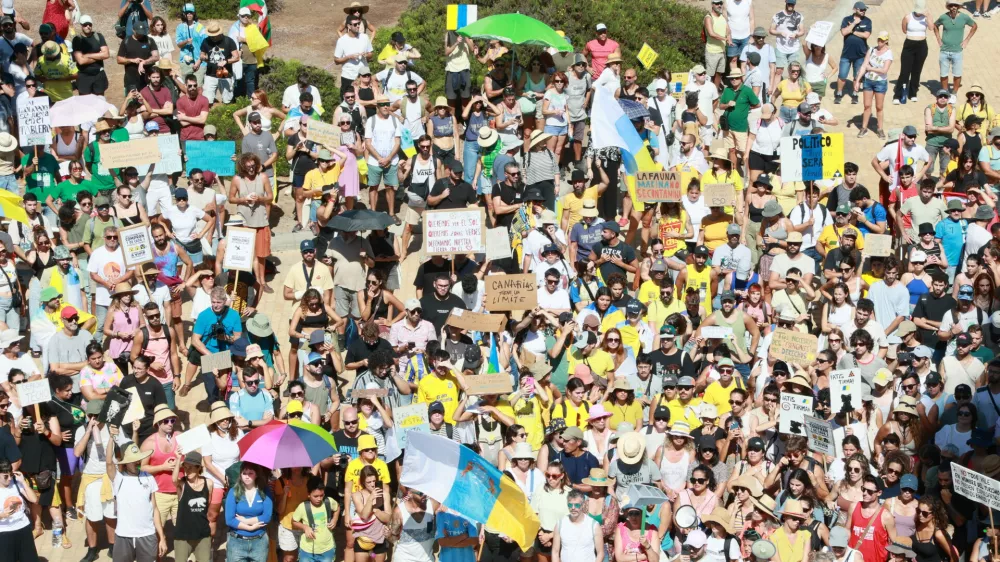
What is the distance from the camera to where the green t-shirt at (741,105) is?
73.9 ft

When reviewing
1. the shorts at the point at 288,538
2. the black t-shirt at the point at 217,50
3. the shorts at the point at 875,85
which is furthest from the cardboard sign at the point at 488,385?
the shorts at the point at 875,85

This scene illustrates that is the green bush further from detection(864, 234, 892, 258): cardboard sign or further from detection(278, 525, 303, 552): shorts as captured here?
detection(278, 525, 303, 552): shorts

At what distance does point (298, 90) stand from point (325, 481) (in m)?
7.61

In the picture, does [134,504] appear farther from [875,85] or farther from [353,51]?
[875,85]

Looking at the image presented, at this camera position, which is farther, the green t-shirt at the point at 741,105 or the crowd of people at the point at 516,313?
the green t-shirt at the point at 741,105

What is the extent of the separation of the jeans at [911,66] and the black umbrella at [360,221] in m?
9.68

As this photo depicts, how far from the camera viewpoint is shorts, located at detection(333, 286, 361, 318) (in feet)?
62.0

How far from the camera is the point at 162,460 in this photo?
51.8ft

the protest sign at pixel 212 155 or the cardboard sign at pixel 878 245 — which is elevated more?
the protest sign at pixel 212 155

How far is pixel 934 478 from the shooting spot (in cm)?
1566

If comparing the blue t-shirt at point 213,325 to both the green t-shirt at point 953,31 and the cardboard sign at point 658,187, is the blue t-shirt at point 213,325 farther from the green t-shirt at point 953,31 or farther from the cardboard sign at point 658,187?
the green t-shirt at point 953,31

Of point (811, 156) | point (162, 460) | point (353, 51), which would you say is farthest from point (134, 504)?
point (353, 51)

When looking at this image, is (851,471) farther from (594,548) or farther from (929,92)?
(929,92)

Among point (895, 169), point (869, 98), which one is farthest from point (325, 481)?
point (869, 98)
